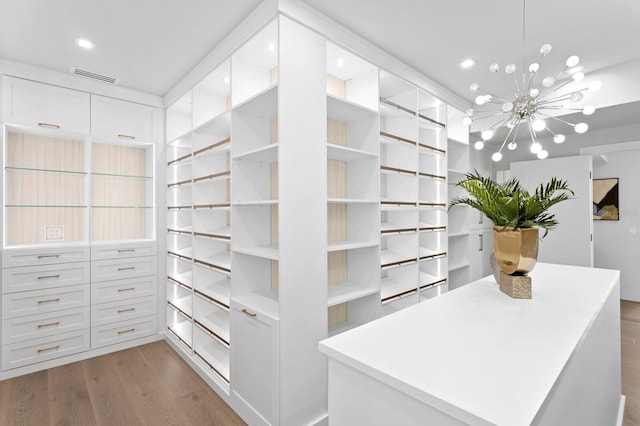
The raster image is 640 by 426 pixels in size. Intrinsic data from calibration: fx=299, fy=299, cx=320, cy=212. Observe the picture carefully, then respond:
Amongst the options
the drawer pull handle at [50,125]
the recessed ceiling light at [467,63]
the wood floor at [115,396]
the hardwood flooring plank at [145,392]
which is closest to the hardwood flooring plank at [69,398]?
the wood floor at [115,396]

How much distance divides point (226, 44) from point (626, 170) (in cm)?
594

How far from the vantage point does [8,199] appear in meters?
2.85

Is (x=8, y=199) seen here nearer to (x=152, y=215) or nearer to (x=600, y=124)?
(x=152, y=215)

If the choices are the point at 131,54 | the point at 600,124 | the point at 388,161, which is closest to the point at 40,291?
the point at 131,54

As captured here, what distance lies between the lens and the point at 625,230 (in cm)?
466

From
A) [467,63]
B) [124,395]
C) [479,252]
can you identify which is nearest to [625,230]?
[479,252]

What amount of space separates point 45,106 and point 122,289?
1.96 meters

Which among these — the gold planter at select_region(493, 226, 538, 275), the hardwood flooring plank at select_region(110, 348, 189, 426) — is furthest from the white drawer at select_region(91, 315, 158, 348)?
the gold planter at select_region(493, 226, 538, 275)

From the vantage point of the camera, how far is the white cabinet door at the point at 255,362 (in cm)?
188

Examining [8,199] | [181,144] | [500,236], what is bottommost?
[500,236]

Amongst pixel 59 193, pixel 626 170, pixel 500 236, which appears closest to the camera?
pixel 500 236

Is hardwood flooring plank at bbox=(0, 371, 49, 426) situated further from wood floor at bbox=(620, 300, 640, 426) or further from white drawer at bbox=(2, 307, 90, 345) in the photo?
wood floor at bbox=(620, 300, 640, 426)

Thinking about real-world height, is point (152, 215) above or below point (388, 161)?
below

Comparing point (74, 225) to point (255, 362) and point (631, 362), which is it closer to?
point (255, 362)
